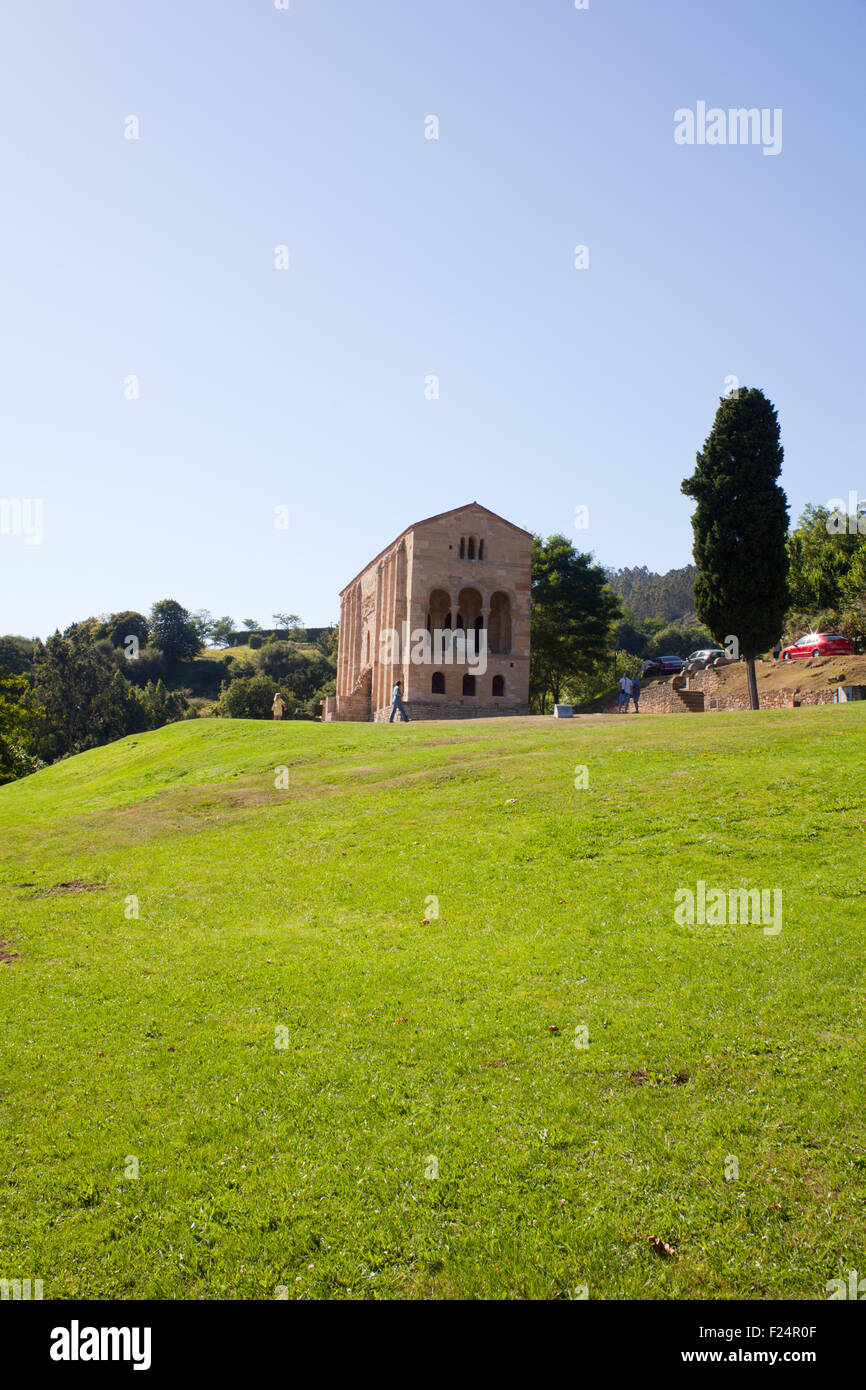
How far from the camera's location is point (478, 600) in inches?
2554

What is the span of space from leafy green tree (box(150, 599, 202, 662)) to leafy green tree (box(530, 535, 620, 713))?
290 ft

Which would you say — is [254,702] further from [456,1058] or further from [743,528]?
[456,1058]

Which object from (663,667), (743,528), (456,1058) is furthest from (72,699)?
(456,1058)

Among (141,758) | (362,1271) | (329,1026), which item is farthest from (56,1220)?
(141,758)

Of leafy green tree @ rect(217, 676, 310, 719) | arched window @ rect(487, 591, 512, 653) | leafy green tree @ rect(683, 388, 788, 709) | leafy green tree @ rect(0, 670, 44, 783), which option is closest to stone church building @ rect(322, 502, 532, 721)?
arched window @ rect(487, 591, 512, 653)

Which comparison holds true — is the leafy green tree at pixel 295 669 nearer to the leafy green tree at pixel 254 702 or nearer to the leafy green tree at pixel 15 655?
the leafy green tree at pixel 254 702

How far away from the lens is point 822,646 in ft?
147

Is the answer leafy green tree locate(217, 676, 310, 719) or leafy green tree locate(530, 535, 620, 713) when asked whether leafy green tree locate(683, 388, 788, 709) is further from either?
leafy green tree locate(217, 676, 310, 719)

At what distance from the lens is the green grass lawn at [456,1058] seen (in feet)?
19.5

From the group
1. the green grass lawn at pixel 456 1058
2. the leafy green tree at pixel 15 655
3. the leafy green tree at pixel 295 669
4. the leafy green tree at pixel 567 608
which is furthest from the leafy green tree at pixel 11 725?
the leafy green tree at pixel 15 655

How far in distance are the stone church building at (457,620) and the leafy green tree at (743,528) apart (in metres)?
20.7

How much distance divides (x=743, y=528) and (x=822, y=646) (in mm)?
9921
